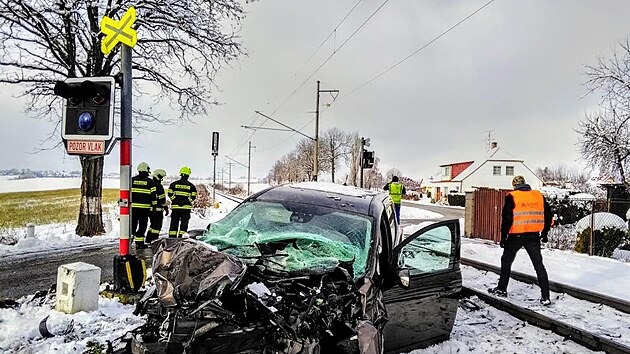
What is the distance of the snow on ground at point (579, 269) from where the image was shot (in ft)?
26.1

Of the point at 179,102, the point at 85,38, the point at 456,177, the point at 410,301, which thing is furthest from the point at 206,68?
the point at 456,177

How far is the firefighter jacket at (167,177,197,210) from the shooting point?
10180mm

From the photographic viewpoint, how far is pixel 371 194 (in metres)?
4.89

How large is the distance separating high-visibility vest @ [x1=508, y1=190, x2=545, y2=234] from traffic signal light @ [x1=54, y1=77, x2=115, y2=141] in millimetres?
6175

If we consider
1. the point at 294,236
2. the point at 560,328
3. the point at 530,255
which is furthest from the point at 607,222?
the point at 294,236

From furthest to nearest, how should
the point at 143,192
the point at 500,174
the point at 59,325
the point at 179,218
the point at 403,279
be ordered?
the point at 500,174 → the point at 179,218 → the point at 143,192 → the point at 59,325 → the point at 403,279

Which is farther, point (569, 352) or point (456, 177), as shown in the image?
point (456, 177)

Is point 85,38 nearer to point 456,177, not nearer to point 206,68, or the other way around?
point 206,68

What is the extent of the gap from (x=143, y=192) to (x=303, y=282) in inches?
327

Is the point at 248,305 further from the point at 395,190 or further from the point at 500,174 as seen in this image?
the point at 500,174

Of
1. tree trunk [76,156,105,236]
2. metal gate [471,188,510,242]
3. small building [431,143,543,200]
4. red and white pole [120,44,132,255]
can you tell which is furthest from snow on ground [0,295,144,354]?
small building [431,143,543,200]

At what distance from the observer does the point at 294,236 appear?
3.76 metres

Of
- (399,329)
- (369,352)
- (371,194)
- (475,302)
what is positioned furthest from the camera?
(475,302)

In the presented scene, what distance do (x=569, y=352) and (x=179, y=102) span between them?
1321 centimetres
